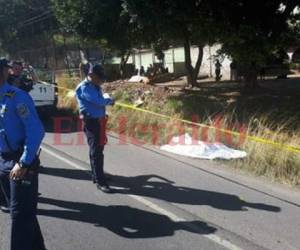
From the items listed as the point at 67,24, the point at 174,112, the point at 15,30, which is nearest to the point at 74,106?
the point at 174,112

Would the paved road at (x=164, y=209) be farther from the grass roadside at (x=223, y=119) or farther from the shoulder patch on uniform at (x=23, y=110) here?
the shoulder patch on uniform at (x=23, y=110)

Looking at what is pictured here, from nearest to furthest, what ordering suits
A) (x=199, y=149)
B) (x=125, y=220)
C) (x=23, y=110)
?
(x=23, y=110), (x=125, y=220), (x=199, y=149)

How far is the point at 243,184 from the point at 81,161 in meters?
2.98

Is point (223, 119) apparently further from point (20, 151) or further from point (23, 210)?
point (23, 210)

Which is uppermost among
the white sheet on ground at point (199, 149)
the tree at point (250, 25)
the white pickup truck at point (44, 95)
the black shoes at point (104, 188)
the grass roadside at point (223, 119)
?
the tree at point (250, 25)

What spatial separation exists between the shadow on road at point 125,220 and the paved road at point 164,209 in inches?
0.4

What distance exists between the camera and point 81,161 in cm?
917

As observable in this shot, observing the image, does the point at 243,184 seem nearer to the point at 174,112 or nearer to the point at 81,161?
the point at 81,161

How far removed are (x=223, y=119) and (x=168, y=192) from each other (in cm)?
392

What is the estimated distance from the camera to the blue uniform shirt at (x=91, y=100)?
7199mm

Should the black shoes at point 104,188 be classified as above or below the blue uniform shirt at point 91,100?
below

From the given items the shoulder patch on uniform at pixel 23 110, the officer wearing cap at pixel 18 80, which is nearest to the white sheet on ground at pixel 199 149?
the officer wearing cap at pixel 18 80

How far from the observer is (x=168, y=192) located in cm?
725

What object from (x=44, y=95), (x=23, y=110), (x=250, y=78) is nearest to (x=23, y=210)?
(x=23, y=110)
